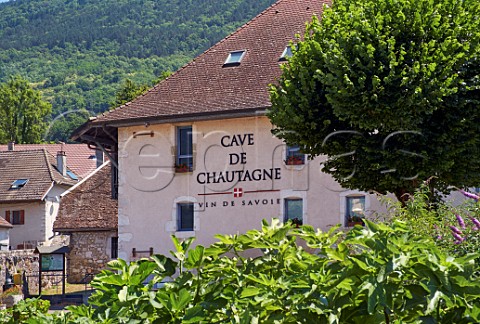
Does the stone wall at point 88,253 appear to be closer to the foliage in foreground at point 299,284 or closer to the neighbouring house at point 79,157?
the neighbouring house at point 79,157

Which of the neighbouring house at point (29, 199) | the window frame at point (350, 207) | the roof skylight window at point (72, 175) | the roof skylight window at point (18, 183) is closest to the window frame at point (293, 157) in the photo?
the window frame at point (350, 207)

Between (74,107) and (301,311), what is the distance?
390ft

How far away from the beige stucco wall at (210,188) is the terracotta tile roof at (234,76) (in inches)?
21.1

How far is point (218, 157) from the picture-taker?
97.2 ft

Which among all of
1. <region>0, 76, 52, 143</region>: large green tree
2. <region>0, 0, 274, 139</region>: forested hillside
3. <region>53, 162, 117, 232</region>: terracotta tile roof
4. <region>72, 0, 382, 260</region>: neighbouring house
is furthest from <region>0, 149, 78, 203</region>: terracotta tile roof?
<region>0, 0, 274, 139</region>: forested hillside

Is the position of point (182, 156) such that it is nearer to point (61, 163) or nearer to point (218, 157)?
point (218, 157)

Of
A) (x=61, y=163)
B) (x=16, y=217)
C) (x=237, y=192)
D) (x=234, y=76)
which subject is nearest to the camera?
(x=237, y=192)

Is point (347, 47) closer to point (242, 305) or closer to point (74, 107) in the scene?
point (242, 305)

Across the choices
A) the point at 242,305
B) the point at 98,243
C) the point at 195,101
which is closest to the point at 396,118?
the point at 195,101

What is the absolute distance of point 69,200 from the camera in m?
45.9

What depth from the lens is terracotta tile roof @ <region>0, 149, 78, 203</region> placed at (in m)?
63.5

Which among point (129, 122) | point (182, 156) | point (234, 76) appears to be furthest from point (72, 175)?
point (234, 76)

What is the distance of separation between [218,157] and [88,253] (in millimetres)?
16234

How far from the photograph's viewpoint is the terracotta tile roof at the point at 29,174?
63500 millimetres
